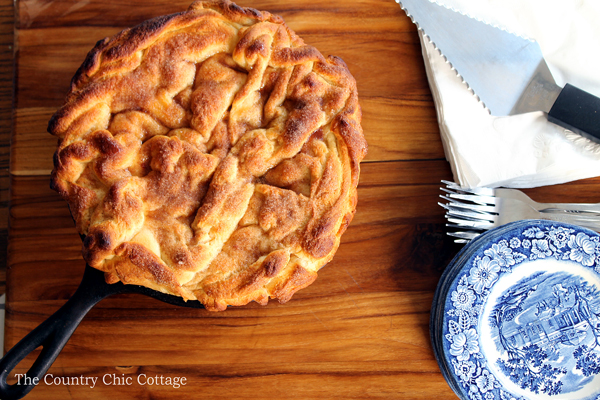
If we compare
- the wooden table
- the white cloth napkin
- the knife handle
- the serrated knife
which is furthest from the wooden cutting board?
the knife handle

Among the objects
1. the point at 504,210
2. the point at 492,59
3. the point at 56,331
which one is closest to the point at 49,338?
the point at 56,331

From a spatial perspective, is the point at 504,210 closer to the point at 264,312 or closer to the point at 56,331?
the point at 264,312

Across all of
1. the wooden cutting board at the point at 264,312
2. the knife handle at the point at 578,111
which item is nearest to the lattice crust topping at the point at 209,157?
the wooden cutting board at the point at 264,312

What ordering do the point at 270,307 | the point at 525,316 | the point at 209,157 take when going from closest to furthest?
1. the point at 209,157
2. the point at 525,316
3. the point at 270,307

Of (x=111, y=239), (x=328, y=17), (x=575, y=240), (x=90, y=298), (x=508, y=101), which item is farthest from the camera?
(x=328, y=17)

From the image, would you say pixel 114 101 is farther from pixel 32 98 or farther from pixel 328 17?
pixel 328 17

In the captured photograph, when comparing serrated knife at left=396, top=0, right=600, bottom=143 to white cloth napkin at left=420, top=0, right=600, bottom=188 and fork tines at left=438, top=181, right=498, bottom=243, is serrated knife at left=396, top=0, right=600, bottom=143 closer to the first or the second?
white cloth napkin at left=420, top=0, right=600, bottom=188

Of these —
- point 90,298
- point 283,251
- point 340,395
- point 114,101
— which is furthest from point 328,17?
point 340,395

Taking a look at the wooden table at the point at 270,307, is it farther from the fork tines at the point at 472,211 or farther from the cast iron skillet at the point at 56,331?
the cast iron skillet at the point at 56,331
